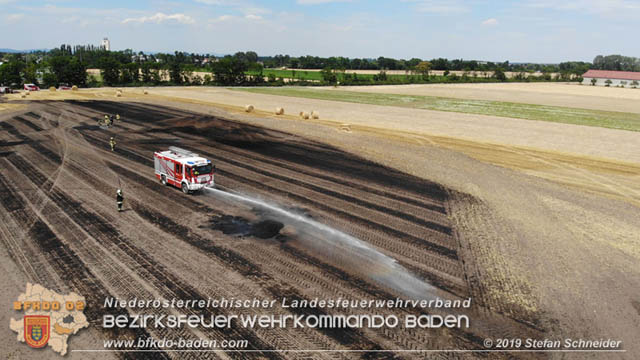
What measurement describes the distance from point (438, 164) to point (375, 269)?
60.2 ft

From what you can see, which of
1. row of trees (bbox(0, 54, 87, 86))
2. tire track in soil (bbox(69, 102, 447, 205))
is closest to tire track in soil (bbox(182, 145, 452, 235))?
tire track in soil (bbox(69, 102, 447, 205))

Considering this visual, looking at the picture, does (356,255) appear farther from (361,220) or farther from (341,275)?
(361,220)

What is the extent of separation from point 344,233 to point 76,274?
11.4 meters

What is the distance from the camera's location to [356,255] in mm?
16391

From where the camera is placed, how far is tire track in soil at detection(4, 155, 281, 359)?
1161 cm

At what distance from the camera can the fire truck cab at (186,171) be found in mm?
22312

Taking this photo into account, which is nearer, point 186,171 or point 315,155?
point 186,171

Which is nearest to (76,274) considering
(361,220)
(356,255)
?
(356,255)

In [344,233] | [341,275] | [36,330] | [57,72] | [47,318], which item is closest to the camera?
[36,330]

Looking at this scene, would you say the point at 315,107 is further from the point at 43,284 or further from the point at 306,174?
the point at 43,284

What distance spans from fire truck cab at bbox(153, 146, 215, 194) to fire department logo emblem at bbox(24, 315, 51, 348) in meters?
11.0

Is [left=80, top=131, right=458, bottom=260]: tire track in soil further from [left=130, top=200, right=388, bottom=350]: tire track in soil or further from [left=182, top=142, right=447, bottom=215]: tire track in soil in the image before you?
[left=130, top=200, right=388, bottom=350]: tire track in soil

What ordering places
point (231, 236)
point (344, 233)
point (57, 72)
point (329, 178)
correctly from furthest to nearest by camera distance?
1. point (57, 72)
2. point (329, 178)
3. point (344, 233)
4. point (231, 236)

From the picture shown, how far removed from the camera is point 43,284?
45.5ft
